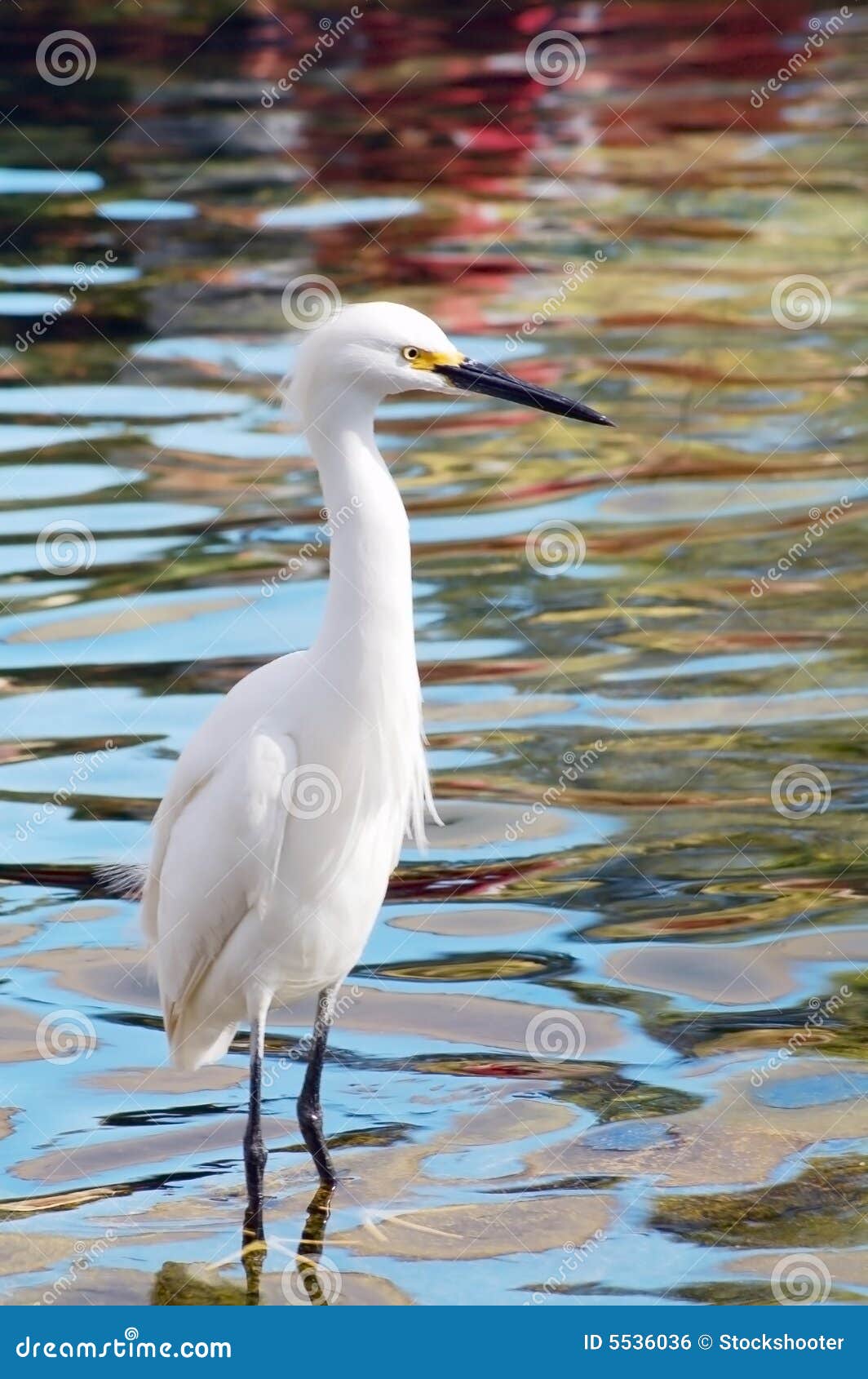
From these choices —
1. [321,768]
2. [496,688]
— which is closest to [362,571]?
[321,768]

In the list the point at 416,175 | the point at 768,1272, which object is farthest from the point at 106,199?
the point at 768,1272

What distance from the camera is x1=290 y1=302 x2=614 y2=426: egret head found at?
428cm

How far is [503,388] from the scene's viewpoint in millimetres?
4562

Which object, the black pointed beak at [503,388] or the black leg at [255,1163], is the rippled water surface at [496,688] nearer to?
the black leg at [255,1163]

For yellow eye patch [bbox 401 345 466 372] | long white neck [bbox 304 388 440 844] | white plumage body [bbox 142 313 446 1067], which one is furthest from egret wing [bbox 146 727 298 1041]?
yellow eye patch [bbox 401 345 466 372]

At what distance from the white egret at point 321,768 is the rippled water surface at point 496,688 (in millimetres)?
495

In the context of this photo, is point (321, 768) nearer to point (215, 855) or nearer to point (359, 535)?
point (215, 855)

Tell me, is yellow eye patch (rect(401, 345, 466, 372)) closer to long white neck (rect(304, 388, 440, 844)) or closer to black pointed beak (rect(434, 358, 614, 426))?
black pointed beak (rect(434, 358, 614, 426))

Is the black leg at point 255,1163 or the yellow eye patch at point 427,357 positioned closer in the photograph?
the yellow eye patch at point 427,357

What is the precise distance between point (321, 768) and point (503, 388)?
1001 mm

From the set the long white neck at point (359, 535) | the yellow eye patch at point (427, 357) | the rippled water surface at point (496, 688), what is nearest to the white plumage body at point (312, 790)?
the long white neck at point (359, 535)

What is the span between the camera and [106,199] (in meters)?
16.2

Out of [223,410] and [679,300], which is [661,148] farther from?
[223,410]

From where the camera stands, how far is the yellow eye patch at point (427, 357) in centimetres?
434
